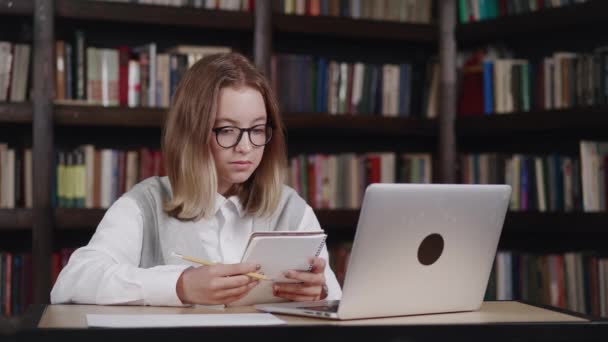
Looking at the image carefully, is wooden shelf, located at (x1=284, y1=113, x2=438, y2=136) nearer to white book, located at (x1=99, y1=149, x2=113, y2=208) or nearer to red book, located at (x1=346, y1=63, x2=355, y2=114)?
red book, located at (x1=346, y1=63, x2=355, y2=114)

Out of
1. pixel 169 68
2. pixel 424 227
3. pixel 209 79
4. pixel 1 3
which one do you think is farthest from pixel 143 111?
pixel 424 227

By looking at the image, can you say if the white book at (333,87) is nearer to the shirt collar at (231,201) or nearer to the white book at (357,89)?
the white book at (357,89)

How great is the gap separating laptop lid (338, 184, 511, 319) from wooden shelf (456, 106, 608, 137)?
1646 mm

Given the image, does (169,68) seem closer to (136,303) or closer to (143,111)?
(143,111)

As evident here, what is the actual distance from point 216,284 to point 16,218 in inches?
65.9

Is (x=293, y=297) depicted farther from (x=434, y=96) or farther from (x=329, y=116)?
(x=434, y=96)

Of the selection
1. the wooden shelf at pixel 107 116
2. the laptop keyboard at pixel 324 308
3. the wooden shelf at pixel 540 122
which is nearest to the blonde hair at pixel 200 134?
the laptop keyboard at pixel 324 308

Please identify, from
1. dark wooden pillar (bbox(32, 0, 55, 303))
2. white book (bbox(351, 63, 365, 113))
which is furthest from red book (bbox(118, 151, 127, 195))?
white book (bbox(351, 63, 365, 113))

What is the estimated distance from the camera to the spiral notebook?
1.29 m

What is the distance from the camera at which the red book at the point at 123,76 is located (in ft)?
9.41

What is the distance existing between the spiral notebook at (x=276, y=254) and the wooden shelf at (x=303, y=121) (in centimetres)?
159

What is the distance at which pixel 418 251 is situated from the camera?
124cm

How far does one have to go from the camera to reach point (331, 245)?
10.8 feet

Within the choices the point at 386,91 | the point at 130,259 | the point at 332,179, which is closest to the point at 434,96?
the point at 386,91
